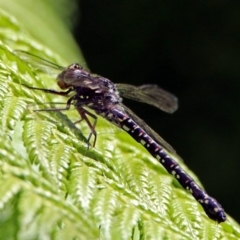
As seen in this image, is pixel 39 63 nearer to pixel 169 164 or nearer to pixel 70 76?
pixel 70 76

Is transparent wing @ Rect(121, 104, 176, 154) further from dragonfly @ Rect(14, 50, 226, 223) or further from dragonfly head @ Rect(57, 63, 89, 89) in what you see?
dragonfly head @ Rect(57, 63, 89, 89)

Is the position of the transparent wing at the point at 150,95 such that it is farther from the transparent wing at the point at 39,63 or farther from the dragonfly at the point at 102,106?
the transparent wing at the point at 39,63

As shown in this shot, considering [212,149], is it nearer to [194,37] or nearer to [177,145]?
[177,145]

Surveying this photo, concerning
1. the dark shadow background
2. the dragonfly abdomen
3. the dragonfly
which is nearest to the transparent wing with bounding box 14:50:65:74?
the dragonfly

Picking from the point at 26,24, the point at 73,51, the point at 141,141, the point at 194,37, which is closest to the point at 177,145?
the point at 194,37

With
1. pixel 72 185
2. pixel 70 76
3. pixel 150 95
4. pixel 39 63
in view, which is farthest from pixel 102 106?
pixel 72 185

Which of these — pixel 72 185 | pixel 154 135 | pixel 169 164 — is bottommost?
pixel 72 185
